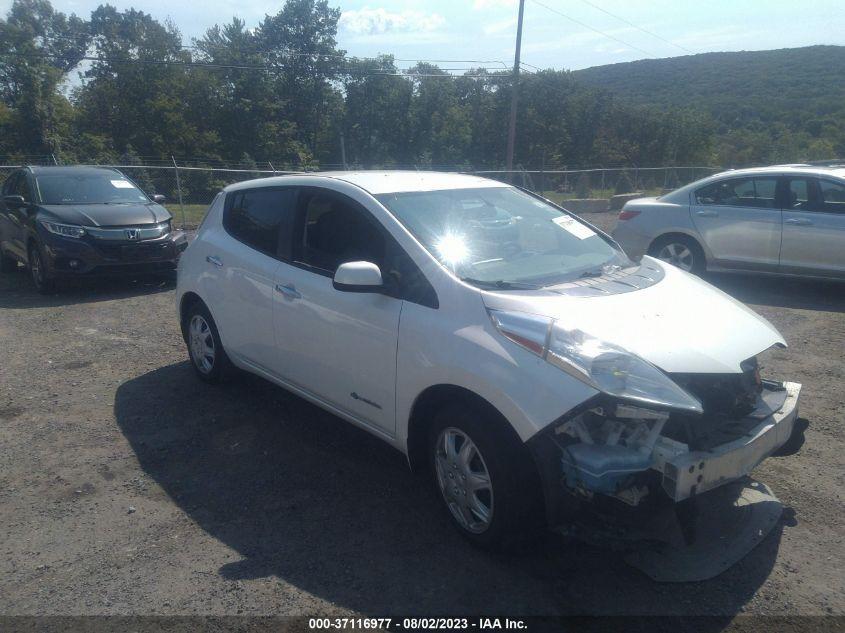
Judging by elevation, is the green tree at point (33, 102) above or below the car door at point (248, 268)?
above

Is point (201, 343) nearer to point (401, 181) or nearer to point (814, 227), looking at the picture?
point (401, 181)

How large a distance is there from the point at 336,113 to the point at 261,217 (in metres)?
42.9

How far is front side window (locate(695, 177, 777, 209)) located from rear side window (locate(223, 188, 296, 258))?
6428 millimetres

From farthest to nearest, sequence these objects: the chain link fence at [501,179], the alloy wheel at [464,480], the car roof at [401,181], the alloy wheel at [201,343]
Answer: the chain link fence at [501,179], the alloy wheel at [201,343], the car roof at [401,181], the alloy wheel at [464,480]

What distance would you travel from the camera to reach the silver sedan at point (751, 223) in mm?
8438

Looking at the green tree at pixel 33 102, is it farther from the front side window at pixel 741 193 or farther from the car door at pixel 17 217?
the front side window at pixel 741 193

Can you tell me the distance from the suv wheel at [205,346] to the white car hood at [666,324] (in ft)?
9.48

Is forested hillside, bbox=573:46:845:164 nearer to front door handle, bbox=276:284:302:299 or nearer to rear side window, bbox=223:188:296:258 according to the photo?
rear side window, bbox=223:188:296:258

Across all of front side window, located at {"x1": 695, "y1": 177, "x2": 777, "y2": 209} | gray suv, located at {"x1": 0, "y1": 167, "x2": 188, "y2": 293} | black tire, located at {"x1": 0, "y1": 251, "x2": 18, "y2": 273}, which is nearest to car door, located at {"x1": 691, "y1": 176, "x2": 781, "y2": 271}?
front side window, located at {"x1": 695, "y1": 177, "x2": 777, "y2": 209}

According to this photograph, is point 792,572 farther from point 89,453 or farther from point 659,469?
point 89,453

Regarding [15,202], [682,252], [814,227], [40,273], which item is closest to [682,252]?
[682,252]

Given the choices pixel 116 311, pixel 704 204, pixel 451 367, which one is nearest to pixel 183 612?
pixel 451 367

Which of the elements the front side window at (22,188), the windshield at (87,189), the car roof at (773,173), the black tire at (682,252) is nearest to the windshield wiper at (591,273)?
the black tire at (682,252)

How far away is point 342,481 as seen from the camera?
14.0 ft
